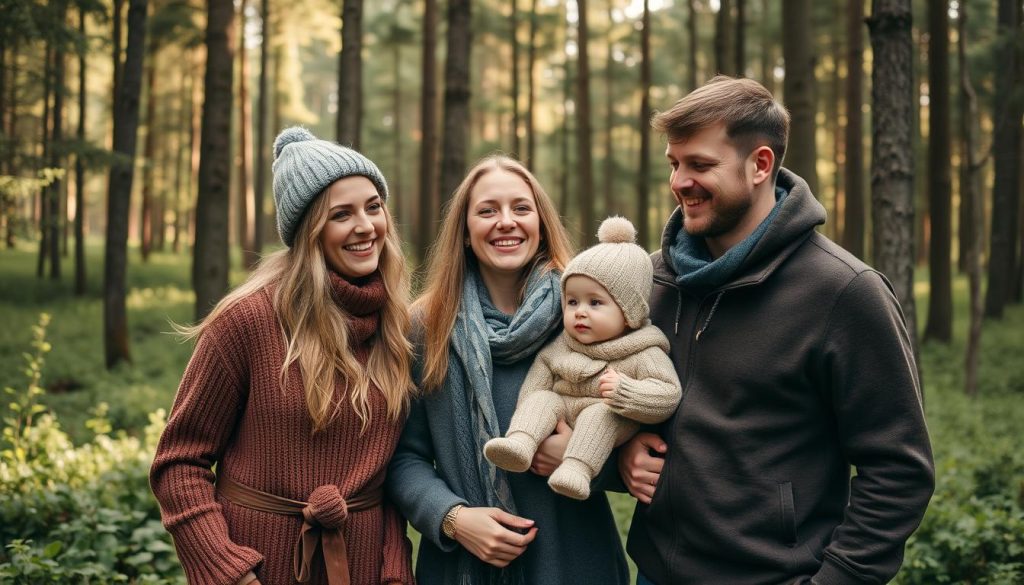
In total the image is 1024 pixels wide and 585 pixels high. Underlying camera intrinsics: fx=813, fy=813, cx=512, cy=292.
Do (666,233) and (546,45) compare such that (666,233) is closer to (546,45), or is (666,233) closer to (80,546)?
(80,546)

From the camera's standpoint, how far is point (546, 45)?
26594 mm

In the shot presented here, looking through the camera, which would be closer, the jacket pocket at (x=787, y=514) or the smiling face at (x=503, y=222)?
the jacket pocket at (x=787, y=514)

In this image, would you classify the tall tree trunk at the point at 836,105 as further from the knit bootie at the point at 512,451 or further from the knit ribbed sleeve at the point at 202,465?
the knit ribbed sleeve at the point at 202,465

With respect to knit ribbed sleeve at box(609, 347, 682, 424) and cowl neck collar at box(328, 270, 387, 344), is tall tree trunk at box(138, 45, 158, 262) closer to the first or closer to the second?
cowl neck collar at box(328, 270, 387, 344)

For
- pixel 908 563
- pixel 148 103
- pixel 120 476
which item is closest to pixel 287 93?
pixel 148 103

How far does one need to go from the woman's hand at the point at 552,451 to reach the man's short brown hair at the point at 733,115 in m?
1.21

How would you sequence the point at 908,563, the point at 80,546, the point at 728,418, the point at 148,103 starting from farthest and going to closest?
the point at 148,103 → the point at 908,563 → the point at 80,546 → the point at 728,418

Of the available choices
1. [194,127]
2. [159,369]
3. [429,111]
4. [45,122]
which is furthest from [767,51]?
[45,122]

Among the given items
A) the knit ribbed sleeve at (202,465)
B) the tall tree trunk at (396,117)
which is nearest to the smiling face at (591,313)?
the knit ribbed sleeve at (202,465)

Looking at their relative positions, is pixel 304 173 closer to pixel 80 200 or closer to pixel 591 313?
pixel 591 313

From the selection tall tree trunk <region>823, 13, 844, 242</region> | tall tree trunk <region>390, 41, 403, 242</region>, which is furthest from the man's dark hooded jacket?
tall tree trunk <region>390, 41, 403, 242</region>

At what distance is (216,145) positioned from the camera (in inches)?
464

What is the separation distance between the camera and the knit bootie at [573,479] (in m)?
3.01

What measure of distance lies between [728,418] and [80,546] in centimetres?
430
